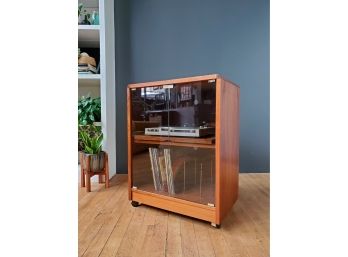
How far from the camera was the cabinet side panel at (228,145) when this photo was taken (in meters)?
1.22

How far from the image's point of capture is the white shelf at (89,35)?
2061 millimetres

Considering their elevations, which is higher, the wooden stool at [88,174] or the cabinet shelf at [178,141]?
the cabinet shelf at [178,141]

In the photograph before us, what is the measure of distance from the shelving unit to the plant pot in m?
0.19

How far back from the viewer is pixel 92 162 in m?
1.89

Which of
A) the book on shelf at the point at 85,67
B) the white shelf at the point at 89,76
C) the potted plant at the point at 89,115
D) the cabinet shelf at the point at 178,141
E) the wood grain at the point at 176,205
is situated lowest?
the wood grain at the point at 176,205

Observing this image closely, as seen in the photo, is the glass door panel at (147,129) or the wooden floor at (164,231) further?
the glass door panel at (147,129)

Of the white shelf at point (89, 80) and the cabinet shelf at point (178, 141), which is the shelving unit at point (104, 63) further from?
the cabinet shelf at point (178, 141)

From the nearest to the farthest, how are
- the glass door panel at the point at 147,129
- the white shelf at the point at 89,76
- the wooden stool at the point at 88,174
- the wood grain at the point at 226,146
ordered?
the wood grain at the point at 226,146
the glass door panel at the point at 147,129
the wooden stool at the point at 88,174
the white shelf at the point at 89,76

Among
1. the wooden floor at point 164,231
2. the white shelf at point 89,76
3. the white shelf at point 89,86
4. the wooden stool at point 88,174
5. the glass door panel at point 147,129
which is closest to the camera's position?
the wooden floor at point 164,231

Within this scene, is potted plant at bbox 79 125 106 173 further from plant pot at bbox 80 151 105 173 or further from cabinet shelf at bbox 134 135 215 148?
cabinet shelf at bbox 134 135 215 148

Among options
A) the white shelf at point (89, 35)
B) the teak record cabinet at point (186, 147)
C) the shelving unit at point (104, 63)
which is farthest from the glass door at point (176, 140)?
the white shelf at point (89, 35)
